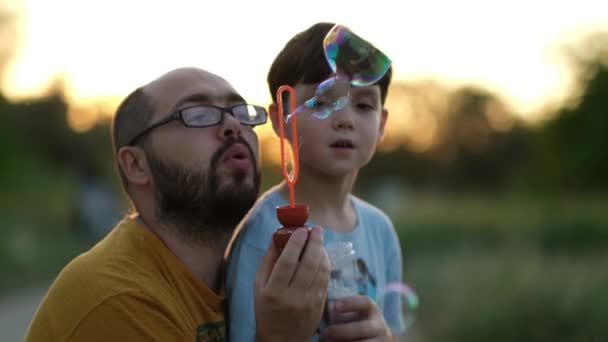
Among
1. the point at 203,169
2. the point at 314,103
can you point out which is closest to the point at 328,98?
the point at 314,103

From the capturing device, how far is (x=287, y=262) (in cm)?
215

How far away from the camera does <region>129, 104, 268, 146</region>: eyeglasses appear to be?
265 centimetres

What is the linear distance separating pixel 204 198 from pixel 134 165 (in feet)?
1.23

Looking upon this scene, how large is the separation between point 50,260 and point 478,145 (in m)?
24.0

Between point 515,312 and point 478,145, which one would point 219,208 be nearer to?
point 515,312

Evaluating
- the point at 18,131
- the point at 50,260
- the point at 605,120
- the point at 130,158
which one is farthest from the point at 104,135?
the point at 130,158

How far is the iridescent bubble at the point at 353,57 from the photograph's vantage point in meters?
2.70

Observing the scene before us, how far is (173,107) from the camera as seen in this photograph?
8.98ft

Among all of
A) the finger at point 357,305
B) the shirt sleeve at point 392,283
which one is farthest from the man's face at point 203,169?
the shirt sleeve at point 392,283

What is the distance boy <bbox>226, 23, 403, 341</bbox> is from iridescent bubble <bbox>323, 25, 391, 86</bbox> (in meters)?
0.04

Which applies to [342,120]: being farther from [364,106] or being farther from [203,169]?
[203,169]

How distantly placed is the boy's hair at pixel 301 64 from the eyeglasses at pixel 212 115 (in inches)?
5.4

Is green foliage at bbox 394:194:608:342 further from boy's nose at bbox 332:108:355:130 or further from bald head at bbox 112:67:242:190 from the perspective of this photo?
bald head at bbox 112:67:242:190

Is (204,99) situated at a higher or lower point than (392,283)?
higher
